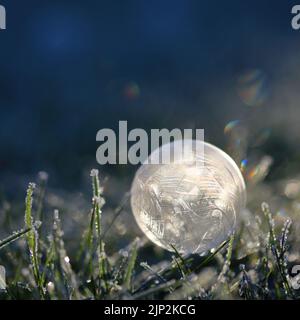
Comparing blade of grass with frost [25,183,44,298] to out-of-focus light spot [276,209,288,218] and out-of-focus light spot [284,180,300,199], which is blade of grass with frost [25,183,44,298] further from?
out-of-focus light spot [284,180,300,199]

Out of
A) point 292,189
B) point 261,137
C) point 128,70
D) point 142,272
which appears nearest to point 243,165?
point 292,189

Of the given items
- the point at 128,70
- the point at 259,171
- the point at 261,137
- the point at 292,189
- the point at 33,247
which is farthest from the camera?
the point at 128,70

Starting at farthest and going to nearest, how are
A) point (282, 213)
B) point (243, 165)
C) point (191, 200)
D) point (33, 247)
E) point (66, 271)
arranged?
point (243, 165)
point (282, 213)
point (191, 200)
point (33, 247)
point (66, 271)

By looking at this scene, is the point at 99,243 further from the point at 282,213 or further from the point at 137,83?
the point at 137,83

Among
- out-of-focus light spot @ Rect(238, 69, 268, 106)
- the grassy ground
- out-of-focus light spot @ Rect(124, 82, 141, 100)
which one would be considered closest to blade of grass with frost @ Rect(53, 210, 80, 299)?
the grassy ground

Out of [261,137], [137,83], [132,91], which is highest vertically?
[137,83]

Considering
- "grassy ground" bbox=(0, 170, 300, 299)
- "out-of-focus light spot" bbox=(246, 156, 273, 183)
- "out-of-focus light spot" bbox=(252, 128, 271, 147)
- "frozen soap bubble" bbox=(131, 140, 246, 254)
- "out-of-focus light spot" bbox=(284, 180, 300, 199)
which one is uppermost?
"out-of-focus light spot" bbox=(252, 128, 271, 147)
